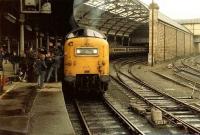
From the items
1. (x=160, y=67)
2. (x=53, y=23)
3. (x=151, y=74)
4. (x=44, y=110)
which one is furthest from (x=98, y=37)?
(x=160, y=67)

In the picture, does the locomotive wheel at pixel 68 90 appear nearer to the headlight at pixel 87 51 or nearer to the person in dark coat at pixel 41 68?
the person in dark coat at pixel 41 68

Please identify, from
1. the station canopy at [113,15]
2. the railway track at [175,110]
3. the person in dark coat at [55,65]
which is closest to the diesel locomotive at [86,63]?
the person in dark coat at [55,65]

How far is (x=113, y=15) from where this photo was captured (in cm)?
4678

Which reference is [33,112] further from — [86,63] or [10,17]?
[10,17]

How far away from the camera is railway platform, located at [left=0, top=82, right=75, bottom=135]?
942 centimetres

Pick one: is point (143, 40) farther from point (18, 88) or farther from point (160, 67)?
point (18, 88)

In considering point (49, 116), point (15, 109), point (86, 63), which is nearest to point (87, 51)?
point (86, 63)

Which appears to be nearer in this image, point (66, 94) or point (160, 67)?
point (66, 94)

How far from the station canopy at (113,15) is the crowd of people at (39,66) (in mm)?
10635

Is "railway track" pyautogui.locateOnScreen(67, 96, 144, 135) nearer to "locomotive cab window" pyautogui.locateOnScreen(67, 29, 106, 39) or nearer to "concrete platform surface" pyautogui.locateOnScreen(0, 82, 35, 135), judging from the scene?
"concrete platform surface" pyautogui.locateOnScreen(0, 82, 35, 135)

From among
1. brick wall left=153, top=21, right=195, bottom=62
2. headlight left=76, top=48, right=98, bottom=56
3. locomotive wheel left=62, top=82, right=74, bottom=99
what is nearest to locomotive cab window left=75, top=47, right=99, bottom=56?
headlight left=76, top=48, right=98, bottom=56

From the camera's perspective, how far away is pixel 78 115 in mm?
14516

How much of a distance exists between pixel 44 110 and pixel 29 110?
48 centimetres

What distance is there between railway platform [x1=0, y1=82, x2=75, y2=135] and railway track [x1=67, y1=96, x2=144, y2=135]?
75cm
